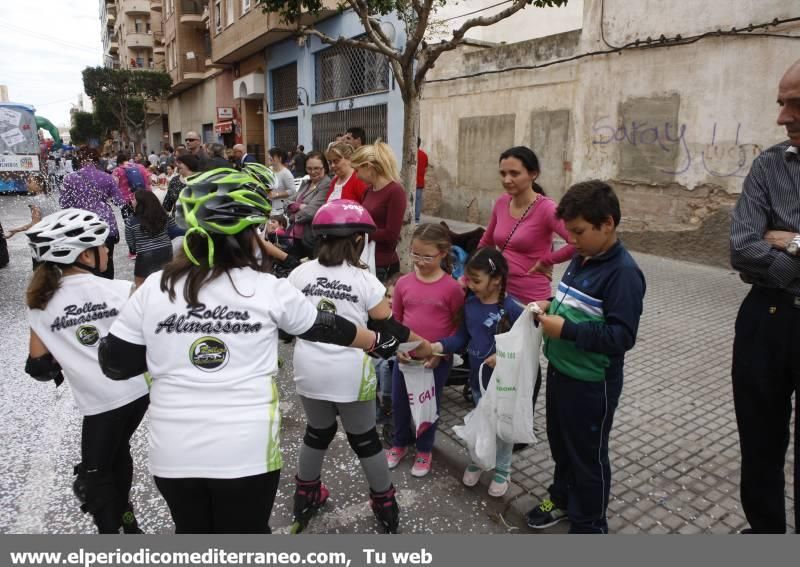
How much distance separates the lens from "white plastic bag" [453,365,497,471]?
2904mm

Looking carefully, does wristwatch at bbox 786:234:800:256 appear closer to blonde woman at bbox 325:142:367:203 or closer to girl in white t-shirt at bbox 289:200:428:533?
girl in white t-shirt at bbox 289:200:428:533

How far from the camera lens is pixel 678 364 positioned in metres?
4.94

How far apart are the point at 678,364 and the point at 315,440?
11.8ft

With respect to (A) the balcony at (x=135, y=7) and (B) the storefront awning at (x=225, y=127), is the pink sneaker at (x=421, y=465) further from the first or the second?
(A) the balcony at (x=135, y=7)

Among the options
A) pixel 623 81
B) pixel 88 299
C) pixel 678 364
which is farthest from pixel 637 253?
pixel 88 299

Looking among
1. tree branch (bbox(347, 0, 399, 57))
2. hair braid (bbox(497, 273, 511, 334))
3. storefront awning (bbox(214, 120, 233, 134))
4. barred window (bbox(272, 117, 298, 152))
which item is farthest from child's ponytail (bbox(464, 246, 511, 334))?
storefront awning (bbox(214, 120, 233, 134))

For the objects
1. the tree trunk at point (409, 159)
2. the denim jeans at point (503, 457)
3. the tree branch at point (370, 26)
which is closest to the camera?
the denim jeans at point (503, 457)

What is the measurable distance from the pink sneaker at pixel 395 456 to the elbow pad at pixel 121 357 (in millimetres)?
1991

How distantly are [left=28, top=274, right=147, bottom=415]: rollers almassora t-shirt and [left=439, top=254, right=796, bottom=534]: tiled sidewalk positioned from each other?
2112 millimetres

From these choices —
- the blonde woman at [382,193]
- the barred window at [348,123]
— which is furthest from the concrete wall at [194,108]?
the blonde woman at [382,193]

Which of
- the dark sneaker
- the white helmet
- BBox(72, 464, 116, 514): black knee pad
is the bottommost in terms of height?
the dark sneaker

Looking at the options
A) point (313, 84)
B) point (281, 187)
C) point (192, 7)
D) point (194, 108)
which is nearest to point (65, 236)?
point (281, 187)

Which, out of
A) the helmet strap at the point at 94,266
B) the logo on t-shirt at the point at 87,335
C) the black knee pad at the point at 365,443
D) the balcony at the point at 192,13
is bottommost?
the black knee pad at the point at 365,443

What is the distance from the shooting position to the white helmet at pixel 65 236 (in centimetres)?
243
